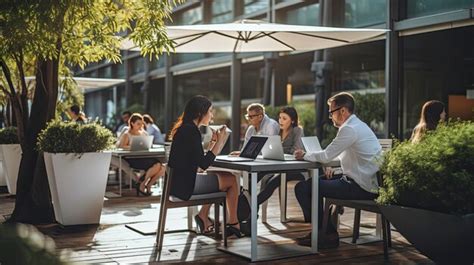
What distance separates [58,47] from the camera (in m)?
6.05

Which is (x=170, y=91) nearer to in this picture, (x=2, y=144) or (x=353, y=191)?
(x=2, y=144)

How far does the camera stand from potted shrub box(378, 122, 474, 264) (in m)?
3.61

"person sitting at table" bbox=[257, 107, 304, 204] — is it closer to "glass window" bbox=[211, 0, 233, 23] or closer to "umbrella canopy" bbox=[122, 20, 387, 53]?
"umbrella canopy" bbox=[122, 20, 387, 53]

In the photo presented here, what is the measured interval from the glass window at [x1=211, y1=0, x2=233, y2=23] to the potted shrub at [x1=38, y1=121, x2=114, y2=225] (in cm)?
898

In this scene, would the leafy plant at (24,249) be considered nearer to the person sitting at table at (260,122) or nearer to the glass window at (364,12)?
the person sitting at table at (260,122)

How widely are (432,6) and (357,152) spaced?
4.55 meters

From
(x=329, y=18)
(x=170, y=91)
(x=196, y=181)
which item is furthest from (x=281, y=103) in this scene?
(x=196, y=181)

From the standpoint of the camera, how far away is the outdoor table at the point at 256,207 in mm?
4633

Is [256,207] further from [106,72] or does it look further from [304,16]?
[106,72]

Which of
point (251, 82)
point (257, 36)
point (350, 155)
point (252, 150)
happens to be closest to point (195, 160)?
point (252, 150)

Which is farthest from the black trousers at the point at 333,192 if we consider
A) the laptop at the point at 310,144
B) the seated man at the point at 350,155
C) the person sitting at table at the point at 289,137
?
the person sitting at table at the point at 289,137

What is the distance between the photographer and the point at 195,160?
16.2 ft

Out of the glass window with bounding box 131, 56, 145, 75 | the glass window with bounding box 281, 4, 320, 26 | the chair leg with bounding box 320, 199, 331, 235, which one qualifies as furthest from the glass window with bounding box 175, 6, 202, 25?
the chair leg with bounding box 320, 199, 331, 235

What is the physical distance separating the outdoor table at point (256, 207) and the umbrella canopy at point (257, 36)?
6.88ft
